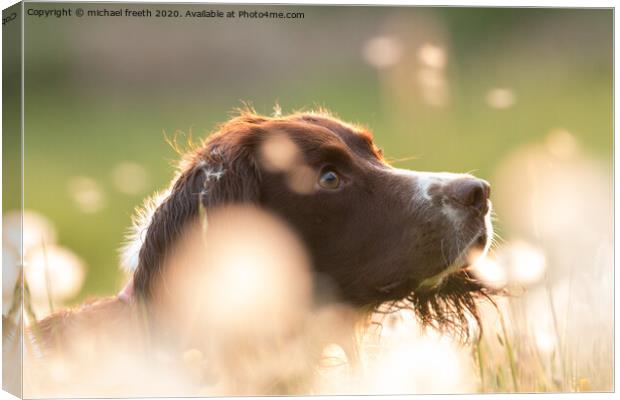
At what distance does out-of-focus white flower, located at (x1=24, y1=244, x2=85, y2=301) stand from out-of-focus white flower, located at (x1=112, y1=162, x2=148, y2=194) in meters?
0.47

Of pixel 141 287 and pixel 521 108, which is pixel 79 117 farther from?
pixel 521 108

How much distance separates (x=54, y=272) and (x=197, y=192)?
110 centimetres

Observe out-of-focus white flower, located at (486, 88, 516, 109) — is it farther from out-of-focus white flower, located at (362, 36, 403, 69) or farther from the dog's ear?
the dog's ear

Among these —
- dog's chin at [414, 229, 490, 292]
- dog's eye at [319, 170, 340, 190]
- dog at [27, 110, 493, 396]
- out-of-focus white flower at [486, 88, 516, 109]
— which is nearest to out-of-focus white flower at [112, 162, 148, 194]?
dog at [27, 110, 493, 396]

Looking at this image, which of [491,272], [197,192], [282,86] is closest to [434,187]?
[491,272]

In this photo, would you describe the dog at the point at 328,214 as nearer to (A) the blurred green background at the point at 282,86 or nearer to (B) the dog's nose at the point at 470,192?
(B) the dog's nose at the point at 470,192

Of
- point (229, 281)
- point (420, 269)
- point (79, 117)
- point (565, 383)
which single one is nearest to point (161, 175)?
point (79, 117)

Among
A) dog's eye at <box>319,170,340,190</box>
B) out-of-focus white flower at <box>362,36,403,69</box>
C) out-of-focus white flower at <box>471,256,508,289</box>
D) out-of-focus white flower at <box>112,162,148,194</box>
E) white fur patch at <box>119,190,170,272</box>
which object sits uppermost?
out-of-focus white flower at <box>362,36,403,69</box>

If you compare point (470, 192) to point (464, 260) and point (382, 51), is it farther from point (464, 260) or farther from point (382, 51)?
point (382, 51)

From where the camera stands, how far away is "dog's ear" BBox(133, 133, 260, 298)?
5512 millimetres

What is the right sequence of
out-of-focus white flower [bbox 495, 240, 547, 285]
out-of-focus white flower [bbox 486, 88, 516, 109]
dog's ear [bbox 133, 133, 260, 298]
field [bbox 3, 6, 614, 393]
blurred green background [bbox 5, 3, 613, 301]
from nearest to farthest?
dog's ear [bbox 133, 133, 260, 298]
blurred green background [bbox 5, 3, 613, 301]
field [bbox 3, 6, 614, 393]
out-of-focus white flower [bbox 495, 240, 547, 285]
out-of-focus white flower [bbox 486, 88, 516, 109]

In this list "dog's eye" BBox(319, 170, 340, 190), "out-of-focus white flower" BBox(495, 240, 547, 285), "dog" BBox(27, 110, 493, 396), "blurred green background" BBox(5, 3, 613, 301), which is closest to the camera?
"dog" BBox(27, 110, 493, 396)

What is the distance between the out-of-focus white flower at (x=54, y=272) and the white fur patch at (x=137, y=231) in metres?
0.37

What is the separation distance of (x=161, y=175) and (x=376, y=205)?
1447 millimetres
